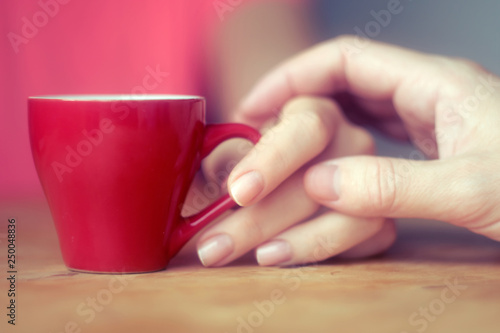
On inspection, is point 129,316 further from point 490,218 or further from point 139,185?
point 490,218

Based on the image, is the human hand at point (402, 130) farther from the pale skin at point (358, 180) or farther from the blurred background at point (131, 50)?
the blurred background at point (131, 50)

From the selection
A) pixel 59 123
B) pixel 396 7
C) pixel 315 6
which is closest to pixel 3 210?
pixel 59 123

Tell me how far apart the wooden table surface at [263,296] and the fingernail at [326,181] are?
9 centimetres

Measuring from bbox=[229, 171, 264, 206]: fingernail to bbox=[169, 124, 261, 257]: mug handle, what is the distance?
0.08ft

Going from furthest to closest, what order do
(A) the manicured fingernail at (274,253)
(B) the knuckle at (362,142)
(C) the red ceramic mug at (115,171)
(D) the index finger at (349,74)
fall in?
(D) the index finger at (349,74) → (B) the knuckle at (362,142) → (A) the manicured fingernail at (274,253) → (C) the red ceramic mug at (115,171)

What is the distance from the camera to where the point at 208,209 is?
72 cm

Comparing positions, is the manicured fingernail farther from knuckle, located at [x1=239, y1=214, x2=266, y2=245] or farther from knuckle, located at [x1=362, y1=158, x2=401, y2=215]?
knuckle, located at [x1=362, y1=158, x2=401, y2=215]

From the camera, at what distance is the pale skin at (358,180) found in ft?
2.28

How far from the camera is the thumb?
0.69 metres

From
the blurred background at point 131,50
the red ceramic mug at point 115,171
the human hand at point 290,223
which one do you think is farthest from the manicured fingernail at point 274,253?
the blurred background at point 131,50

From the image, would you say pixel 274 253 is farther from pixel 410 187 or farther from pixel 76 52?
pixel 76 52

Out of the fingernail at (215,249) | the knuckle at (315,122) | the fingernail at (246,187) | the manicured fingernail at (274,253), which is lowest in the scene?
the manicured fingernail at (274,253)

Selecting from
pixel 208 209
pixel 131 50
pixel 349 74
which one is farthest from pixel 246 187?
pixel 131 50

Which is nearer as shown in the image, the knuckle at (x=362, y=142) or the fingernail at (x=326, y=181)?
the fingernail at (x=326, y=181)
